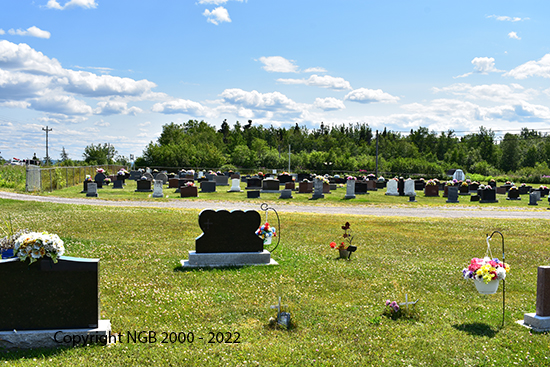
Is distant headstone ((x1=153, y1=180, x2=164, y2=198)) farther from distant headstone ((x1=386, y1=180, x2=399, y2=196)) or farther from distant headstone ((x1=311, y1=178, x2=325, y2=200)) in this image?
distant headstone ((x1=386, y1=180, x2=399, y2=196))

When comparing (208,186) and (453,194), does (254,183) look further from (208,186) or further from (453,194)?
(453,194)

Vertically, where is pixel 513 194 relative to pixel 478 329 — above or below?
above

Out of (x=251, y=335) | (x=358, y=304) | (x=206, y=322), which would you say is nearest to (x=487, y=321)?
(x=358, y=304)

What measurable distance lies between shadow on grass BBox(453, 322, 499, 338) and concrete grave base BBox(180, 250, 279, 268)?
16.5 ft

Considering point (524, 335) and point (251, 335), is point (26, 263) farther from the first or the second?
point (524, 335)

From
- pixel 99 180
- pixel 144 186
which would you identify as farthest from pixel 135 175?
pixel 144 186

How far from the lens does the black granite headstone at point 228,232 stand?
424 inches

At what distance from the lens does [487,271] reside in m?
7.11

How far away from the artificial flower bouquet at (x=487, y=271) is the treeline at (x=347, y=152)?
64.3m

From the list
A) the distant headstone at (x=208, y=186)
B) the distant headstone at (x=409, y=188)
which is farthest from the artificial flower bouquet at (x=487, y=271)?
the distant headstone at (x=409, y=188)

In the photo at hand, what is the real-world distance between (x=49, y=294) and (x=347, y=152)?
3344 inches

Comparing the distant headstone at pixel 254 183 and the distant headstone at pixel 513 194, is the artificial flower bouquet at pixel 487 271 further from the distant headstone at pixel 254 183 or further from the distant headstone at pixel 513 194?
the distant headstone at pixel 513 194

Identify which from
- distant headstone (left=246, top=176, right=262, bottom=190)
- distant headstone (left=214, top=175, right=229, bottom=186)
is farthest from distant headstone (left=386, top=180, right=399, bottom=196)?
distant headstone (left=214, top=175, right=229, bottom=186)

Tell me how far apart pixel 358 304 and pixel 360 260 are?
376 cm
